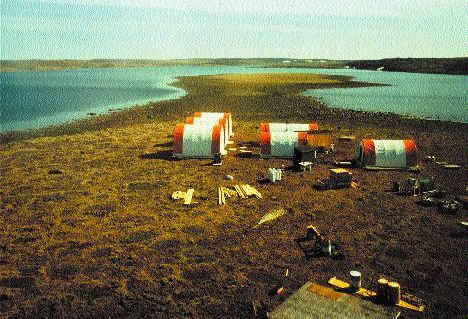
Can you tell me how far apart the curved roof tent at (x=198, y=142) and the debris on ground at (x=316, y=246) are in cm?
1295

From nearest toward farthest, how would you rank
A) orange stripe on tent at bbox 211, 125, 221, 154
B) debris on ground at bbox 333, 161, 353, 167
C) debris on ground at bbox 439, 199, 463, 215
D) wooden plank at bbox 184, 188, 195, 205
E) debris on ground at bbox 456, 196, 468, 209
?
1. debris on ground at bbox 439, 199, 463, 215
2. debris on ground at bbox 456, 196, 468, 209
3. wooden plank at bbox 184, 188, 195, 205
4. debris on ground at bbox 333, 161, 353, 167
5. orange stripe on tent at bbox 211, 125, 221, 154

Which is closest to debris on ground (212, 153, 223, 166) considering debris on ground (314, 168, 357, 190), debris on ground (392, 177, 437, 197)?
debris on ground (314, 168, 357, 190)

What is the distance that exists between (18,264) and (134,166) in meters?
12.6

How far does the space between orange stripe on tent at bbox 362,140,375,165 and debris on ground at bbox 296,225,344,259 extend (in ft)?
35.0

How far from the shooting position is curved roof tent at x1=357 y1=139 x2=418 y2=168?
944 inches

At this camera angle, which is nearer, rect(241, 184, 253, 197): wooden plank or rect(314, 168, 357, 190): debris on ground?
rect(241, 184, 253, 197): wooden plank

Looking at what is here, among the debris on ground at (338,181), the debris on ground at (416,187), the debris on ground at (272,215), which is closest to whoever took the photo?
the debris on ground at (272,215)

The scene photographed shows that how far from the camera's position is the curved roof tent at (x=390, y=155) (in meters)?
24.0

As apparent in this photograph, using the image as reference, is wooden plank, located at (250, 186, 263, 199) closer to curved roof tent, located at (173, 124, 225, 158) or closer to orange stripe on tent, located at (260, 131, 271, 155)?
curved roof tent, located at (173, 124, 225, 158)

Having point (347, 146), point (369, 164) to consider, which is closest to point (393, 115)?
point (347, 146)

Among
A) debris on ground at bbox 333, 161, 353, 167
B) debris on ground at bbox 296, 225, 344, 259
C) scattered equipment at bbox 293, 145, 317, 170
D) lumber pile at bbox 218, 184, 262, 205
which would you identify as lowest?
debris on ground at bbox 296, 225, 344, 259

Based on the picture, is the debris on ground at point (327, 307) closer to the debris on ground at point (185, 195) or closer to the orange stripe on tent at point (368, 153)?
the debris on ground at point (185, 195)

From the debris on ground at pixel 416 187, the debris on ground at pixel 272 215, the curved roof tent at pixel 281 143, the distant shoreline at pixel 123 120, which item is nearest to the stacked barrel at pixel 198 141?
the curved roof tent at pixel 281 143

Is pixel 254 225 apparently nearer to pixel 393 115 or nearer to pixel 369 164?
pixel 369 164
